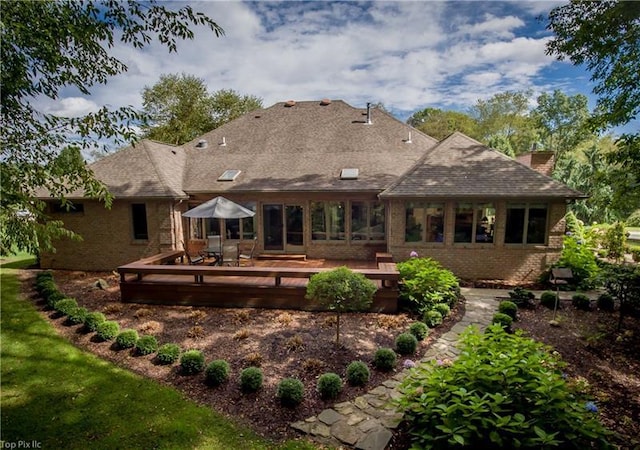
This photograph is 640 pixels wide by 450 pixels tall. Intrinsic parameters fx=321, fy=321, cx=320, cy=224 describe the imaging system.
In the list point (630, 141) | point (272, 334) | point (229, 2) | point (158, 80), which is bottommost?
point (272, 334)

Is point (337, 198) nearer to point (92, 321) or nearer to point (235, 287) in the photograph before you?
point (235, 287)

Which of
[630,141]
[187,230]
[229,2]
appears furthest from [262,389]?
[187,230]

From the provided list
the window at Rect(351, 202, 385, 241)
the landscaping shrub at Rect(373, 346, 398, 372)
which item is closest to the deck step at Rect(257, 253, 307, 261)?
the window at Rect(351, 202, 385, 241)

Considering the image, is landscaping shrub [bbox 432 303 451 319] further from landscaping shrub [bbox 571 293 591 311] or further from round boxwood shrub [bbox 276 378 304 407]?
round boxwood shrub [bbox 276 378 304 407]

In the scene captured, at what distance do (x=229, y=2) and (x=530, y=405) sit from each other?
7.35 meters

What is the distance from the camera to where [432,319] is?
25.2ft

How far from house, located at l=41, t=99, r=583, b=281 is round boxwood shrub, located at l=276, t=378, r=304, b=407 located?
795 centimetres

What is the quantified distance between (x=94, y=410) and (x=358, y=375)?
13.3ft

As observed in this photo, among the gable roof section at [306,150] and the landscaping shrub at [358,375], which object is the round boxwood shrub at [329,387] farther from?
the gable roof section at [306,150]

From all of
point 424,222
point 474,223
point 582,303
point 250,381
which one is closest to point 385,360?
point 250,381

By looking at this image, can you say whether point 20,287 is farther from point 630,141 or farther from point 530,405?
point 630,141

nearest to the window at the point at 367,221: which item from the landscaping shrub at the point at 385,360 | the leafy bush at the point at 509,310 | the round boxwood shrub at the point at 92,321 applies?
the leafy bush at the point at 509,310

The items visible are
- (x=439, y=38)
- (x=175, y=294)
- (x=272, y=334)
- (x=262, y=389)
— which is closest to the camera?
(x=262, y=389)

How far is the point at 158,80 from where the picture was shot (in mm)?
27109
